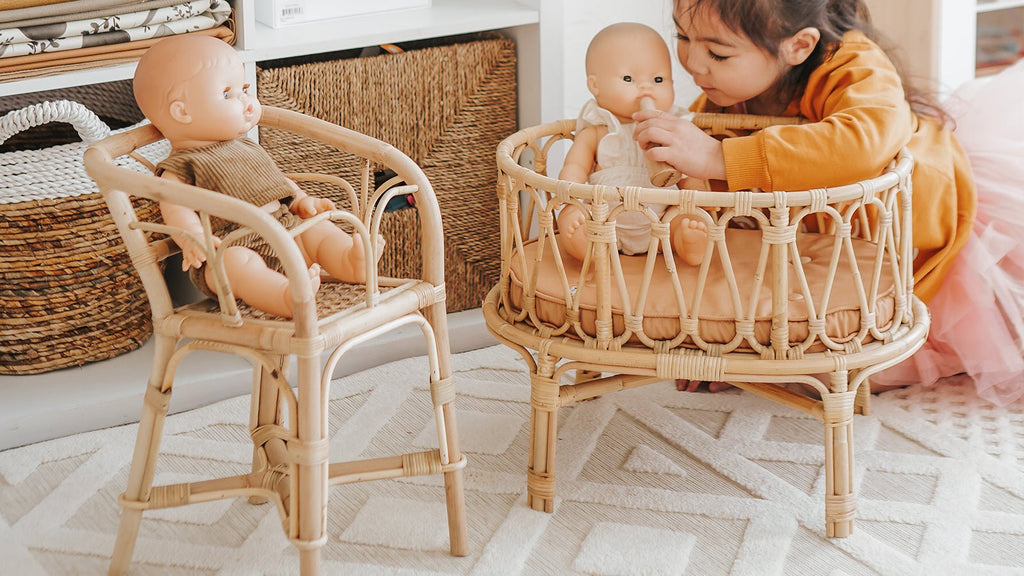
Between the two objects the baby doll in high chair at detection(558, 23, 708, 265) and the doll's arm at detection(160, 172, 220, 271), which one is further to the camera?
the baby doll in high chair at detection(558, 23, 708, 265)

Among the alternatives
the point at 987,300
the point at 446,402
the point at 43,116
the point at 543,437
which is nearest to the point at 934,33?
the point at 987,300

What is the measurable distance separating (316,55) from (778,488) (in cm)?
108

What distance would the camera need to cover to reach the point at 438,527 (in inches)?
59.6

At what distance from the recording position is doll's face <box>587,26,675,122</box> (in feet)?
5.06

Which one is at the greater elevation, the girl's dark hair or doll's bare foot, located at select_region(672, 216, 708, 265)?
the girl's dark hair

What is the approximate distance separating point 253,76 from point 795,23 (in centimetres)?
83

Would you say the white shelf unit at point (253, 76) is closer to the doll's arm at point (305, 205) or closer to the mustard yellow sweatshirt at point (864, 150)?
the mustard yellow sweatshirt at point (864, 150)

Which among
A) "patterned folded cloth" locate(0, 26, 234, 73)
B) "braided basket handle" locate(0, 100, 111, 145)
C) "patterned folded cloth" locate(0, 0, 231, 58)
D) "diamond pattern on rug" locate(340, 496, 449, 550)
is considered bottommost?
"diamond pattern on rug" locate(340, 496, 449, 550)

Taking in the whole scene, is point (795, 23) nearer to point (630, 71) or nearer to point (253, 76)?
point (630, 71)

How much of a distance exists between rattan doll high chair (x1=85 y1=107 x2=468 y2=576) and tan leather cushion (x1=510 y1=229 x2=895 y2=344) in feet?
0.61

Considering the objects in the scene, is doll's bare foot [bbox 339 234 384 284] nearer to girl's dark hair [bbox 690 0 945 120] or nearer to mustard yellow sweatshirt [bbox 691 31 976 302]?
mustard yellow sweatshirt [bbox 691 31 976 302]

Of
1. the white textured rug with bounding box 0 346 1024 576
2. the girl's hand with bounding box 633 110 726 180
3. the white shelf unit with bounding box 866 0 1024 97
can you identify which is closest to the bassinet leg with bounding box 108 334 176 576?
the white textured rug with bounding box 0 346 1024 576

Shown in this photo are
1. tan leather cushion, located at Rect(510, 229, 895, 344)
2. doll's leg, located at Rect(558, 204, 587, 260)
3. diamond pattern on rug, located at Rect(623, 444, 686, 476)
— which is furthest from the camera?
diamond pattern on rug, located at Rect(623, 444, 686, 476)

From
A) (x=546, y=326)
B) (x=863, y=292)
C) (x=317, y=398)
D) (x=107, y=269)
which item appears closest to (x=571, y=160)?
(x=546, y=326)
